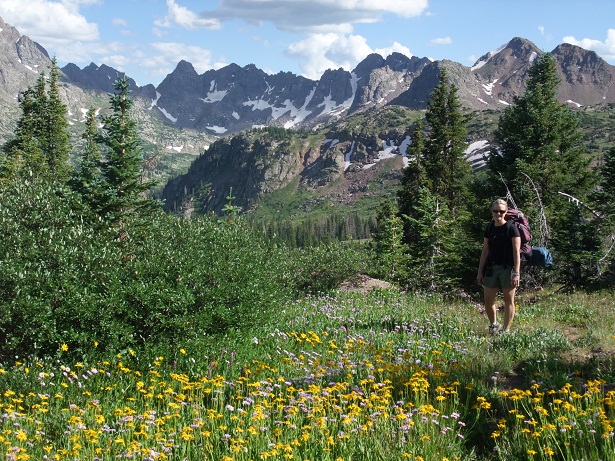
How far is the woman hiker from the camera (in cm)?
977

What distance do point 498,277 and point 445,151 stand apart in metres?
31.9

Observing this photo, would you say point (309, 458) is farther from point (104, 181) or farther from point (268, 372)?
point (104, 181)

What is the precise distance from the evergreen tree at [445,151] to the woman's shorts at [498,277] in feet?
97.3

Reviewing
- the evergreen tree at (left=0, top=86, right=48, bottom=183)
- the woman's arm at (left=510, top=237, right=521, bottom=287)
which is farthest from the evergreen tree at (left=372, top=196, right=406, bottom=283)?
the evergreen tree at (left=0, top=86, right=48, bottom=183)

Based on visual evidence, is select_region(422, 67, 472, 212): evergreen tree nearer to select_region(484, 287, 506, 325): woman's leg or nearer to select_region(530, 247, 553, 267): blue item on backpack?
select_region(530, 247, 553, 267): blue item on backpack

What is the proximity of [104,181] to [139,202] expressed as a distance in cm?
283

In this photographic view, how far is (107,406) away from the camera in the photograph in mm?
7082

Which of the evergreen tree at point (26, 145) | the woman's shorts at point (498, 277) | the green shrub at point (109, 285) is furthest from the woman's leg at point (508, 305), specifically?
the evergreen tree at point (26, 145)

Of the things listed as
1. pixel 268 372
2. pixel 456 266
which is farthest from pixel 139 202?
pixel 268 372

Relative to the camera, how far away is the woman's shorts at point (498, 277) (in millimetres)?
9977

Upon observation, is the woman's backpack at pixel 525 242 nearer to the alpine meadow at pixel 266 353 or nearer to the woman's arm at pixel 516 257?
the woman's arm at pixel 516 257

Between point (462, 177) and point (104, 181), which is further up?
point (462, 177)

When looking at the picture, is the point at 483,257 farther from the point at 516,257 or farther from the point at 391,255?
the point at 391,255

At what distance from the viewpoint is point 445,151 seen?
133 feet
